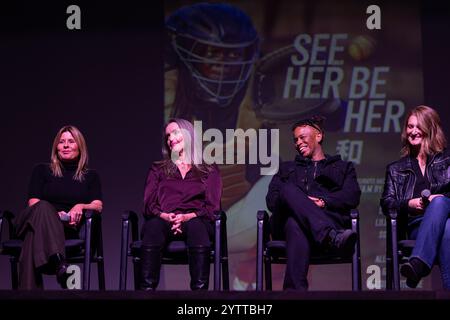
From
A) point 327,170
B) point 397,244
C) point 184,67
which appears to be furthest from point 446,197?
point 184,67

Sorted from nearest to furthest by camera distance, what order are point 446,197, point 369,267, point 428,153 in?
point 446,197
point 428,153
point 369,267

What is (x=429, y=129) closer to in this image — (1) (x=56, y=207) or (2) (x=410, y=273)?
(2) (x=410, y=273)

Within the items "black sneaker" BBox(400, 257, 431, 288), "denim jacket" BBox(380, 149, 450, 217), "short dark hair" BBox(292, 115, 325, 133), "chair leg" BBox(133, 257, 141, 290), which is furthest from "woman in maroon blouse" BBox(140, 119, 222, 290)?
"black sneaker" BBox(400, 257, 431, 288)

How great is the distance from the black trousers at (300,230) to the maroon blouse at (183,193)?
0.49 metres

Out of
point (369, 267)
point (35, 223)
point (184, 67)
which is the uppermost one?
point (184, 67)

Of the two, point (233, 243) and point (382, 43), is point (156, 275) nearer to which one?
point (233, 243)

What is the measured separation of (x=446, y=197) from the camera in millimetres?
4418

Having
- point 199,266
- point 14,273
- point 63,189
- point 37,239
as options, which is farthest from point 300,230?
point 14,273

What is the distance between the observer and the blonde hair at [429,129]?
15.6ft

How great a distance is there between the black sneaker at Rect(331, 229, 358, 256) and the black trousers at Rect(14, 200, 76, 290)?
4.50 feet

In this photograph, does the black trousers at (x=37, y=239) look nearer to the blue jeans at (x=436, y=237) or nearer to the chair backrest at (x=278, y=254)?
the chair backrest at (x=278, y=254)

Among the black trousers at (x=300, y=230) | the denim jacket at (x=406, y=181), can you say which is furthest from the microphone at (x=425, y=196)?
the black trousers at (x=300, y=230)

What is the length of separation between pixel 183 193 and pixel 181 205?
0.08 meters

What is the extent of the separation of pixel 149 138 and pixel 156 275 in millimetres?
1529
